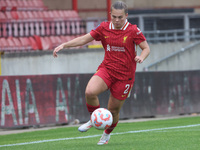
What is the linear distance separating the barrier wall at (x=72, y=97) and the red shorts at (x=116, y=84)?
6393mm

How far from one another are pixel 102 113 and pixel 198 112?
1069 cm

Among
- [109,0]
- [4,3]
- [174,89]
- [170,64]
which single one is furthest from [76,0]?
[174,89]

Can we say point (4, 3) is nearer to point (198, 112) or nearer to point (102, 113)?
point (198, 112)

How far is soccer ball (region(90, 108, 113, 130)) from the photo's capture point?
8.28m

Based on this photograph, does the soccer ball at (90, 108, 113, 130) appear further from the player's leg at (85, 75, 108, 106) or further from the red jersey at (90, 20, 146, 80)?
the red jersey at (90, 20, 146, 80)

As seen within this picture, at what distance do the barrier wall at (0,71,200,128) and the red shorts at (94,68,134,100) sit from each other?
21.0 ft

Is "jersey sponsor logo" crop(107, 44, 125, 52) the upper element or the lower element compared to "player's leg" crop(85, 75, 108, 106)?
upper

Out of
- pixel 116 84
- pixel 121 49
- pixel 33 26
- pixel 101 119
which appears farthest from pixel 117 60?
pixel 33 26

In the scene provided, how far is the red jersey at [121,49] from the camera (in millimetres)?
8648

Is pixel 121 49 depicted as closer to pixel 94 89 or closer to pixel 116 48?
pixel 116 48

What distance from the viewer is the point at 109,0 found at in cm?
2905

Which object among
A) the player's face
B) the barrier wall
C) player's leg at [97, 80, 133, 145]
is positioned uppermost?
the player's face

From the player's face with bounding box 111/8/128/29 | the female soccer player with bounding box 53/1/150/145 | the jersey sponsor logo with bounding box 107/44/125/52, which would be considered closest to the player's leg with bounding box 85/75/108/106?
the female soccer player with bounding box 53/1/150/145

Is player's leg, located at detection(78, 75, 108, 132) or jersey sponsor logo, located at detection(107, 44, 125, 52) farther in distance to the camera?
jersey sponsor logo, located at detection(107, 44, 125, 52)
